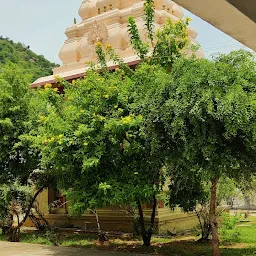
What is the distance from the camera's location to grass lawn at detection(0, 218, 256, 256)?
9.86 metres

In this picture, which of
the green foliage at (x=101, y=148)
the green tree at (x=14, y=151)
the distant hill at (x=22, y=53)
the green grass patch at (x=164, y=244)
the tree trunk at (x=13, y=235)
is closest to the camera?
the green foliage at (x=101, y=148)

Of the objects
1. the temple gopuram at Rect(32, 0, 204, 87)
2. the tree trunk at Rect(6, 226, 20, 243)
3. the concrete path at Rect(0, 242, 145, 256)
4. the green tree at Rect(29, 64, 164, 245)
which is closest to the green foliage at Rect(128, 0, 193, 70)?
the green tree at Rect(29, 64, 164, 245)

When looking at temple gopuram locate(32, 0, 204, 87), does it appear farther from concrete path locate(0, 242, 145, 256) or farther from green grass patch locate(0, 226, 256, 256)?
concrete path locate(0, 242, 145, 256)

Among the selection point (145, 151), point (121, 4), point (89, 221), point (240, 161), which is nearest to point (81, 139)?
point (145, 151)

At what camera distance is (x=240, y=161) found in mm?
6957

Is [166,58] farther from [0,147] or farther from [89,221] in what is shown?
[89,221]

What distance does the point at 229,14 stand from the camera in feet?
6.47

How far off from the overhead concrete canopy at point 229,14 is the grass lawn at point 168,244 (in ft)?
26.4

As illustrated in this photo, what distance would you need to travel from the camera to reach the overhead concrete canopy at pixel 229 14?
6.07ft

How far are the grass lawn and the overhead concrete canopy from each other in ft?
26.4

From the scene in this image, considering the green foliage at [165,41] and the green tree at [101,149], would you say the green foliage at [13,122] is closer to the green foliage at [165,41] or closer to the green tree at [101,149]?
the green tree at [101,149]

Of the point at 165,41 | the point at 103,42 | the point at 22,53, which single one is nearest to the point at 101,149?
the point at 165,41

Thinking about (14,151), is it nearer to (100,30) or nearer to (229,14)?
(100,30)

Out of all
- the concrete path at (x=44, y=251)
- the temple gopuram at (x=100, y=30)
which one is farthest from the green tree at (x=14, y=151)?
the temple gopuram at (x=100, y=30)
